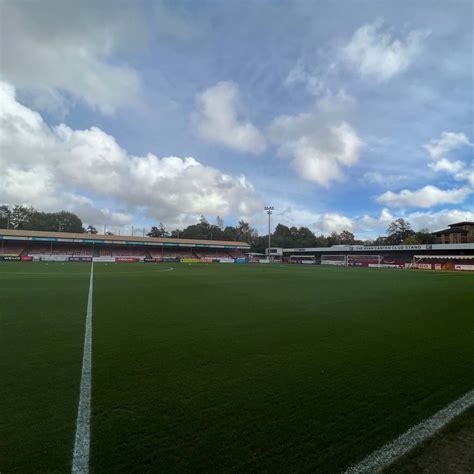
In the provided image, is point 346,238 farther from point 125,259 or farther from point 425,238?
point 125,259

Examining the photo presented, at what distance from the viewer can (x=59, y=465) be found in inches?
93.9

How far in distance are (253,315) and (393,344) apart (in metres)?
3.67

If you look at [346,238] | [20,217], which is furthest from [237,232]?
[20,217]

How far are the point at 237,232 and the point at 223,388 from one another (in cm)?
13288

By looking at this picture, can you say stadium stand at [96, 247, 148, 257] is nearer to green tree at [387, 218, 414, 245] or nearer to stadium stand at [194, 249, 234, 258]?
stadium stand at [194, 249, 234, 258]

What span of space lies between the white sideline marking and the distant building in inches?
3174

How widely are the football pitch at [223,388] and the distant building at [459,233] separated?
Answer: 2985 inches

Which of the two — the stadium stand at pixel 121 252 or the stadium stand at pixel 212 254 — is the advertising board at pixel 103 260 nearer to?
the stadium stand at pixel 121 252

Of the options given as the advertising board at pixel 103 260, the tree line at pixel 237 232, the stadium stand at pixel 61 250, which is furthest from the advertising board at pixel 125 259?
the tree line at pixel 237 232

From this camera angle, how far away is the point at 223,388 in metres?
3.79

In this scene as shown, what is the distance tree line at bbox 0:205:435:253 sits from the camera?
333 feet

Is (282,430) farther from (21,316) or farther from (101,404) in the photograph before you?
→ (21,316)

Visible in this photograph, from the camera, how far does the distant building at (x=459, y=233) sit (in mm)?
70081

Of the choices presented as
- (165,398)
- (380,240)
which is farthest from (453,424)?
(380,240)
